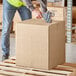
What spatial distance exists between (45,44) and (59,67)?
0.38 metres

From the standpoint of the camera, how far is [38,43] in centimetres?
314

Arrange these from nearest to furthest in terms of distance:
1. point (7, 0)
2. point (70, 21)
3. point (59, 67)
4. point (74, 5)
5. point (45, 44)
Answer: point (45, 44)
point (59, 67)
point (7, 0)
point (70, 21)
point (74, 5)

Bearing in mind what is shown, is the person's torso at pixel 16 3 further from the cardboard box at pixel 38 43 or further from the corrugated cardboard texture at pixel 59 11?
the corrugated cardboard texture at pixel 59 11

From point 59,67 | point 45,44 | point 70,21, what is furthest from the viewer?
point 70,21

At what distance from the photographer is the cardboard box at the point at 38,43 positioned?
10.2 feet

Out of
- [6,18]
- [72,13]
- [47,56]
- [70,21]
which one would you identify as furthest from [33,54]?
[72,13]

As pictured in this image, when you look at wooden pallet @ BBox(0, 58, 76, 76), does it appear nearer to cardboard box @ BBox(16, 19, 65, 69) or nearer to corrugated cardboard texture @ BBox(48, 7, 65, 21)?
cardboard box @ BBox(16, 19, 65, 69)

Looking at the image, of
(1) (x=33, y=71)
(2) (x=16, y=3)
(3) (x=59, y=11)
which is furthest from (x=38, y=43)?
(3) (x=59, y=11)

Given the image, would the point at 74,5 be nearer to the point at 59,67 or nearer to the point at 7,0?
the point at 7,0

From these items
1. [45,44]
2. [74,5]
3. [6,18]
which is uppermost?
[74,5]

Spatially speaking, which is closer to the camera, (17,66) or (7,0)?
(17,66)

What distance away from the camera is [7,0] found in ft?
14.5

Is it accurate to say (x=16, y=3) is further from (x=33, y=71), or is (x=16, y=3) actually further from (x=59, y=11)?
(x=59, y=11)

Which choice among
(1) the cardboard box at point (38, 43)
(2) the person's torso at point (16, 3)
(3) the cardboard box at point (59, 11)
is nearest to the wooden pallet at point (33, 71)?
(1) the cardboard box at point (38, 43)
